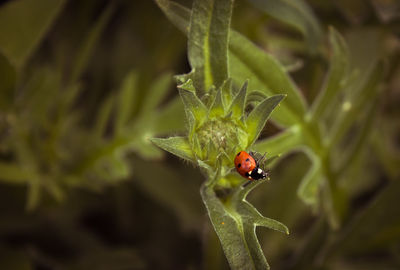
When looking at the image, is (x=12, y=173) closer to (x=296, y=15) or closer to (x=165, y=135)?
(x=165, y=135)

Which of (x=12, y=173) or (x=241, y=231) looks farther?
(x=12, y=173)

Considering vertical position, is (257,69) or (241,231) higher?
(257,69)

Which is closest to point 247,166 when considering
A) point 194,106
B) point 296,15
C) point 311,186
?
point 194,106

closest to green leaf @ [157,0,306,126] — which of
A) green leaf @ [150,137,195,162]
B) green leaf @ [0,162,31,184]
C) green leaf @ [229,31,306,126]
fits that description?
green leaf @ [229,31,306,126]

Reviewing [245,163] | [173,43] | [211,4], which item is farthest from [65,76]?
[245,163]

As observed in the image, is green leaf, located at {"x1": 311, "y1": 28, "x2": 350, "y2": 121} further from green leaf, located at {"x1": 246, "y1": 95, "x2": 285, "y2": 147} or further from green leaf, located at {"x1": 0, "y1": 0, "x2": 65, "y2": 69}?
green leaf, located at {"x1": 0, "y1": 0, "x2": 65, "y2": 69}

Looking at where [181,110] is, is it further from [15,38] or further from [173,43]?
[15,38]

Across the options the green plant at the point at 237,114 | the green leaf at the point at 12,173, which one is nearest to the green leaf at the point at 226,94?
the green plant at the point at 237,114
